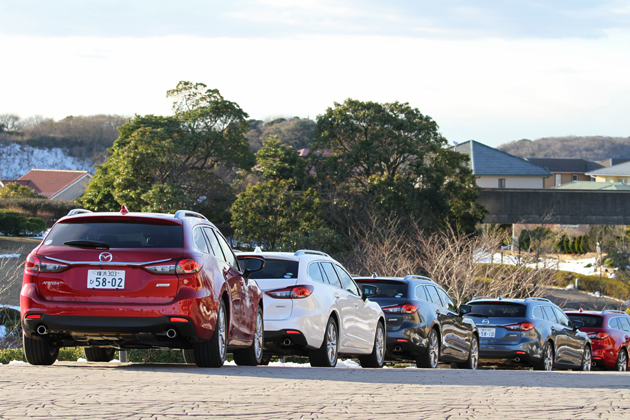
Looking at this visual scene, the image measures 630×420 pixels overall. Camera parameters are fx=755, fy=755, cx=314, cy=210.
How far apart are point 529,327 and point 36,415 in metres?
11.3

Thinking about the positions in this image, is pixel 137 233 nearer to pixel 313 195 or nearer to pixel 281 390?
pixel 281 390

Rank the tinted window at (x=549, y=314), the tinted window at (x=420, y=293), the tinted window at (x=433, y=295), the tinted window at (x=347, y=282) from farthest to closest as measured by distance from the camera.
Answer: the tinted window at (x=549, y=314), the tinted window at (x=433, y=295), the tinted window at (x=420, y=293), the tinted window at (x=347, y=282)

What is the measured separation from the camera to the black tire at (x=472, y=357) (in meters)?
14.3

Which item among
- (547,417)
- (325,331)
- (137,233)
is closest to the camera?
(547,417)

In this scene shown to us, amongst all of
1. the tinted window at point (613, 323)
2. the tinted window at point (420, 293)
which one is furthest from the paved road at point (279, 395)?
the tinted window at point (613, 323)

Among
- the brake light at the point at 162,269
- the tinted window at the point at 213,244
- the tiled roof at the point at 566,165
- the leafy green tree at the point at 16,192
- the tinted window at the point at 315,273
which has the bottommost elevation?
the tinted window at the point at 315,273

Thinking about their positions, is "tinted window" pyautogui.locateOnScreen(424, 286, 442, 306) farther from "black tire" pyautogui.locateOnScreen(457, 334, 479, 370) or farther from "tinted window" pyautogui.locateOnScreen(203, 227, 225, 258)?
"tinted window" pyautogui.locateOnScreen(203, 227, 225, 258)

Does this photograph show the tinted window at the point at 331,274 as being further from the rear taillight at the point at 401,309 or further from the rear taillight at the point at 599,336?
the rear taillight at the point at 599,336

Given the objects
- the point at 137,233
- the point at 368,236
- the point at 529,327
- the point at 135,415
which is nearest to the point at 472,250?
the point at 368,236

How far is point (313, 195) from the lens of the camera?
38562 mm

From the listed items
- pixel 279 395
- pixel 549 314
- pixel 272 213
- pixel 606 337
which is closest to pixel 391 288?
pixel 549 314

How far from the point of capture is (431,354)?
12938 millimetres

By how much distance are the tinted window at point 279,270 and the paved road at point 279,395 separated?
185 centimetres

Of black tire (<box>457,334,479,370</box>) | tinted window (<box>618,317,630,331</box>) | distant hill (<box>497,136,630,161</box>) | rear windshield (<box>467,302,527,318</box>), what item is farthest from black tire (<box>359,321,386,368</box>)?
distant hill (<box>497,136,630,161</box>)
